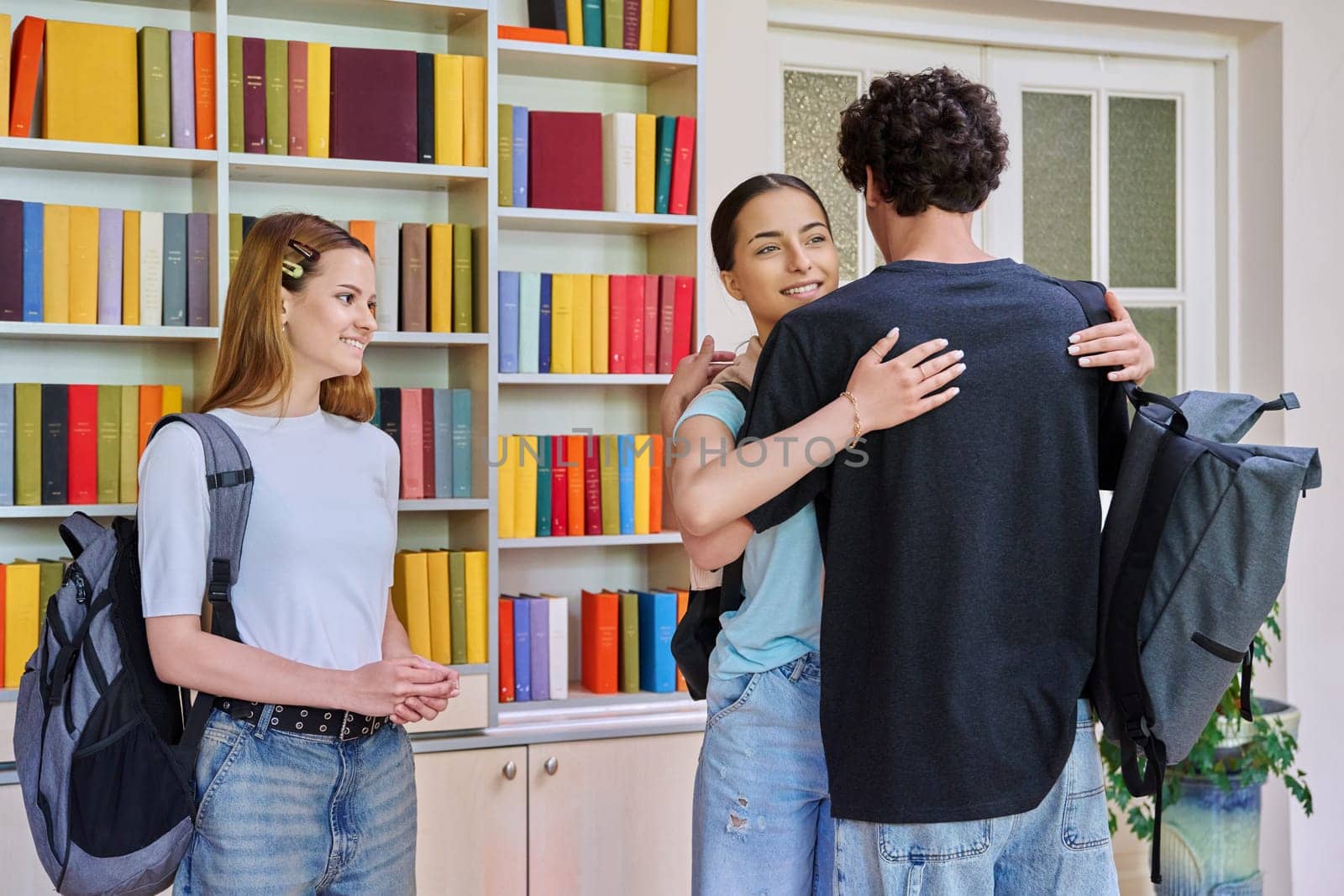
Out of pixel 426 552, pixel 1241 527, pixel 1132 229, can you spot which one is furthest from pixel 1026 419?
pixel 1132 229

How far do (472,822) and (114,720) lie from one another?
121 centimetres

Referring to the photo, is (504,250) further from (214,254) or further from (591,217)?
(214,254)

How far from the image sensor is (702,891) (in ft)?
4.97

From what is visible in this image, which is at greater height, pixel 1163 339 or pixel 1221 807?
pixel 1163 339

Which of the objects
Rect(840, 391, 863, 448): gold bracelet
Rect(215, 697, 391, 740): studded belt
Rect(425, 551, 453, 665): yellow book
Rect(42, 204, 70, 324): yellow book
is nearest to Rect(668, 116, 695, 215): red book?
Rect(425, 551, 453, 665): yellow book

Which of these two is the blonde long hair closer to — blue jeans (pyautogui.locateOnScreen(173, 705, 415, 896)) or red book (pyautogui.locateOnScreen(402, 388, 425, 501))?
blue jeans (pyautogui.locateOnScreen(173, 705, 415, 896))

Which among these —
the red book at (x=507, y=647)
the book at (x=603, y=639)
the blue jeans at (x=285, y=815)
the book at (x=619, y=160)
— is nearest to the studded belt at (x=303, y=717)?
the blue jeans at (x=285, y=815)

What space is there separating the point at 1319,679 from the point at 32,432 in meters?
3.52

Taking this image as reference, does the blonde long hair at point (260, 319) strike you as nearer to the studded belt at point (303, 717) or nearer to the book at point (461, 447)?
the studded belt at point (303, 717)

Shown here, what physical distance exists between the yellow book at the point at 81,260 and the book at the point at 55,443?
0.52 ft

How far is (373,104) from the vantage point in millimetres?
2814

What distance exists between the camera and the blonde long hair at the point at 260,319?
6.05 feet

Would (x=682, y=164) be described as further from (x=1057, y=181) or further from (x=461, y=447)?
(x=1057, y=181)

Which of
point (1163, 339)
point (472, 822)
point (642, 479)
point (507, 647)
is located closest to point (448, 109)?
point (642, 479)
